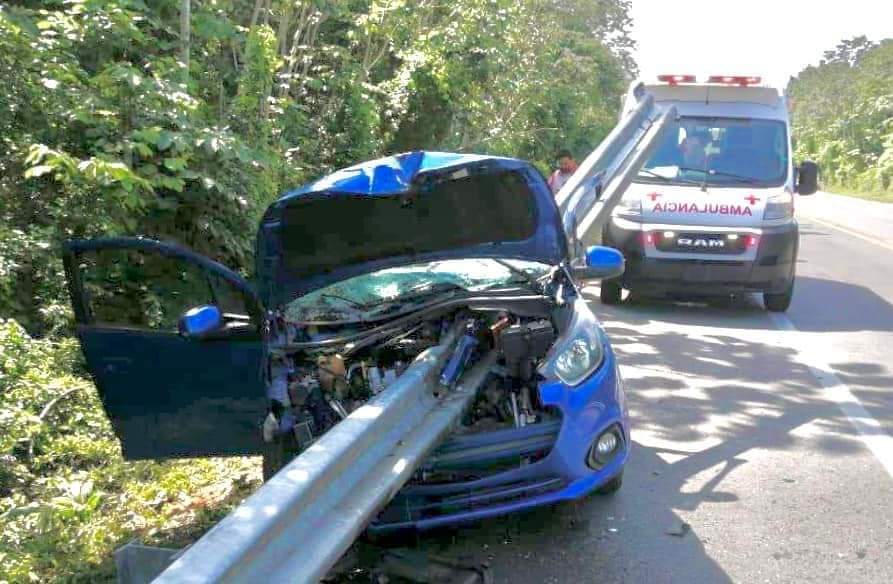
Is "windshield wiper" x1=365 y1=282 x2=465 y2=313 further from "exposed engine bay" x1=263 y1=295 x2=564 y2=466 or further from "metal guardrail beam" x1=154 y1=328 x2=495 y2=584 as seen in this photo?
"metal guardrail beam" x1=154 y1=328 x2=495 y2=584

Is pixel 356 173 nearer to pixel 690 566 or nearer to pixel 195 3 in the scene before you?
pixel 690 566

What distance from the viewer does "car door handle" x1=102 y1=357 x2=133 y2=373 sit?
4312mm

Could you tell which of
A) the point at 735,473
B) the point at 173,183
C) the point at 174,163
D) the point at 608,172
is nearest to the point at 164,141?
the point at 174,163

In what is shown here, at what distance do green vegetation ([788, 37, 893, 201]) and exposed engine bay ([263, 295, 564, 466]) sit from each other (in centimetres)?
3787

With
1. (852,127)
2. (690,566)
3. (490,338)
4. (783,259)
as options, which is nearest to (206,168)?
(490,338)

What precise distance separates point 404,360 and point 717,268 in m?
6.20

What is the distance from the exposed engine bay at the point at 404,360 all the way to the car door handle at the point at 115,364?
677mm

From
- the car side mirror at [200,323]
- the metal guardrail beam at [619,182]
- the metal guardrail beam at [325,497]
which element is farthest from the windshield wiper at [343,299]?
the metal guardrail beam at [619,182]

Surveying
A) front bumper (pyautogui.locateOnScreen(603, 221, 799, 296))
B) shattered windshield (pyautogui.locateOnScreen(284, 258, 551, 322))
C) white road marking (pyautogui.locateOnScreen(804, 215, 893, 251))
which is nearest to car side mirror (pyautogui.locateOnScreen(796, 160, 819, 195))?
front bumper (pyautogui.locateOnScreen(603, 221, 799, 296))

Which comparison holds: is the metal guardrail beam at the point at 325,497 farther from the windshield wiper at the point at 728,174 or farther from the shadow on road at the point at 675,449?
the windshield wiper at the point at 728,174

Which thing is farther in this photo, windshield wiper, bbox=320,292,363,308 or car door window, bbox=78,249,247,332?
car door window, bbox=78,249,247,332

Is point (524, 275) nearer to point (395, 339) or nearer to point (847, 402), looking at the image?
point (395, 339)

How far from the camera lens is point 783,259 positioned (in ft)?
33.1

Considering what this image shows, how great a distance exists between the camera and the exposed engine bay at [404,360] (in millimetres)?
4398
